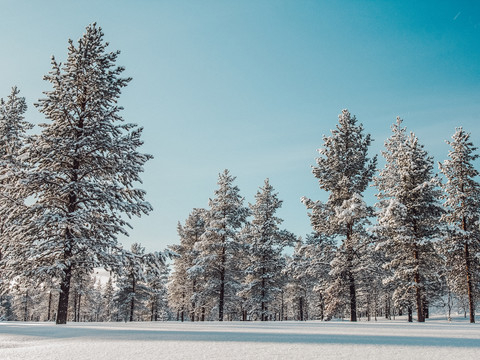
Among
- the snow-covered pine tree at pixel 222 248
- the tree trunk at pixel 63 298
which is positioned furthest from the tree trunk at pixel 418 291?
the tree trunk at pixel 63 298

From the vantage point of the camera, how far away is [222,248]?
31078 millimetres

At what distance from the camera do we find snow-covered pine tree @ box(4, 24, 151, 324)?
1299 centimetres

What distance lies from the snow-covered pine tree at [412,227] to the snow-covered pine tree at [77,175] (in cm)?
1734

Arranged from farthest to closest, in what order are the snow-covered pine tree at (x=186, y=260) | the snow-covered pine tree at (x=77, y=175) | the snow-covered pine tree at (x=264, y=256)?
the snow-covered pine tree at (x=186, y=260) < the snow-covered pine tree at (x=264, y=256) < the snow-covered pine tree at (x=77, y=175)

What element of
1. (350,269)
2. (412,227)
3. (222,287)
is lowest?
(222,287)

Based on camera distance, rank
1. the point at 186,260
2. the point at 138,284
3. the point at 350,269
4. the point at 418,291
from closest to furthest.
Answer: the point at 350,269 → the point at 418,291 → the point at 186,260 → the point at 138,284

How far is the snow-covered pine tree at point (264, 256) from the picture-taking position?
105ft

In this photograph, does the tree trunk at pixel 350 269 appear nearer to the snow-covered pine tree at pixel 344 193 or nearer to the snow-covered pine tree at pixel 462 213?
the snow-covered pine tree at pixel 344 193

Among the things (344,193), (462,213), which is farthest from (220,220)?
(462,213)

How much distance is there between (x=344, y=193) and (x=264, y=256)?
472 inches

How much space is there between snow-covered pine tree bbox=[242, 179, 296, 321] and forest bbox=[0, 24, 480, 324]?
0.12m

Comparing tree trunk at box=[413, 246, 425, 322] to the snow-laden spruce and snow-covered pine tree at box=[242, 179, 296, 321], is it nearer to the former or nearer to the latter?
snow-covered pine tree at box=[242, 179, 296, 321]

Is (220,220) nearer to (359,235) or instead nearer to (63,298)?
(359,235)

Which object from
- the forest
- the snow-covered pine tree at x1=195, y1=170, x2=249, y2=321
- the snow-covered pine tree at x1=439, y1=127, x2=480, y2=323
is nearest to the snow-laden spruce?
the forest
